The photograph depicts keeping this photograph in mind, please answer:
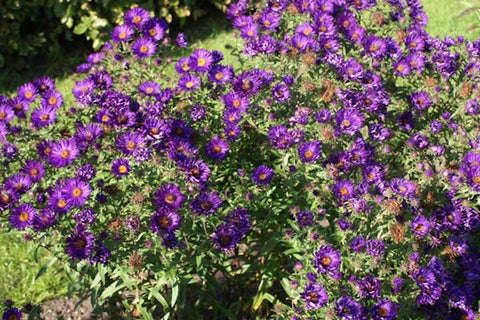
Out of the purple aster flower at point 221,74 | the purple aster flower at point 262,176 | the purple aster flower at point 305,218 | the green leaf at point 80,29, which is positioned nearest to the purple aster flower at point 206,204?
the purple aster flower at point 262,176

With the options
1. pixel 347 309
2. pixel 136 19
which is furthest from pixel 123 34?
pixel 347 309

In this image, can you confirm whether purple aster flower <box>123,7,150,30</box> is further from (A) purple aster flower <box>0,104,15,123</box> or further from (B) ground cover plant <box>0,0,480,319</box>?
(A) purple aster flower <box>0,104,15,123</box>

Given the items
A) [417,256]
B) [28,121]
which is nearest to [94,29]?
[28,121]

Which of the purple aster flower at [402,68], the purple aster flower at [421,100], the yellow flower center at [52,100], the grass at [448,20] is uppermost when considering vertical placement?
the grass at [448,20]

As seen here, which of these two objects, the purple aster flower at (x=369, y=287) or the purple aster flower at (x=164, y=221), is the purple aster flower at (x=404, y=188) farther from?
the purple aster flower at (x=164, y=221)

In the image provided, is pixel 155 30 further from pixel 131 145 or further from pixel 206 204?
pixel 206 204

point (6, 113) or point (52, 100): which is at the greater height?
point (52, 100)
